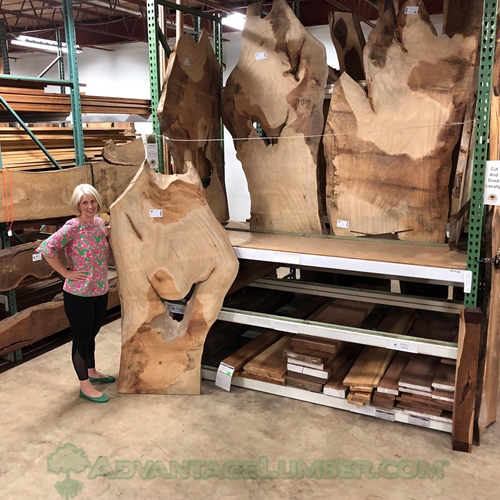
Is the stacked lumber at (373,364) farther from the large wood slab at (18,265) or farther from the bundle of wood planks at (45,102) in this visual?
the bundle of wood planks at (45,102)

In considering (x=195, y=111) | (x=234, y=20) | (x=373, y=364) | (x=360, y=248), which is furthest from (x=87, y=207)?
(x=234, y=20)

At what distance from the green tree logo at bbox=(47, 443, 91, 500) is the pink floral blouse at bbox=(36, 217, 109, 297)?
838mm

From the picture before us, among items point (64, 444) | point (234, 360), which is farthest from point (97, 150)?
point (64, 444)

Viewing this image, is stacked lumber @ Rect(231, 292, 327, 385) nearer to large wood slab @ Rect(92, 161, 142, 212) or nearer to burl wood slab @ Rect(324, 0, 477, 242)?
burl wood slab @ Rect(324, 0, 477, 242)

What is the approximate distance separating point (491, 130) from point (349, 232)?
3.48 ft

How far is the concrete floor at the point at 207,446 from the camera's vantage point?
7.44 ft

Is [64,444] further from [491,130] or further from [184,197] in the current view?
[491,130]

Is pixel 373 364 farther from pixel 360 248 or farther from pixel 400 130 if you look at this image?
pixel 400 130

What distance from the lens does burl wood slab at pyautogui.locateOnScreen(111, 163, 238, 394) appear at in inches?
116

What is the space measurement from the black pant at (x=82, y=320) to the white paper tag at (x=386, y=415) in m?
1.71

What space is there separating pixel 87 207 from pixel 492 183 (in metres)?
2.09

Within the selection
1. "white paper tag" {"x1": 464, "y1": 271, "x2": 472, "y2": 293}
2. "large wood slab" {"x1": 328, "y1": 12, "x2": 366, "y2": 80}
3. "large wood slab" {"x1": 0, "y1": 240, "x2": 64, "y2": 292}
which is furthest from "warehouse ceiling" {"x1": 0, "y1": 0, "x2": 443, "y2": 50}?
"white paper tag" {"x1": 464, "y1": 271, "x2": 472, "y2": 293}

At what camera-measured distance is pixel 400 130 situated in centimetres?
293

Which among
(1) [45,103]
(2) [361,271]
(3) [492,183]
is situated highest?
(1) [45,103]
